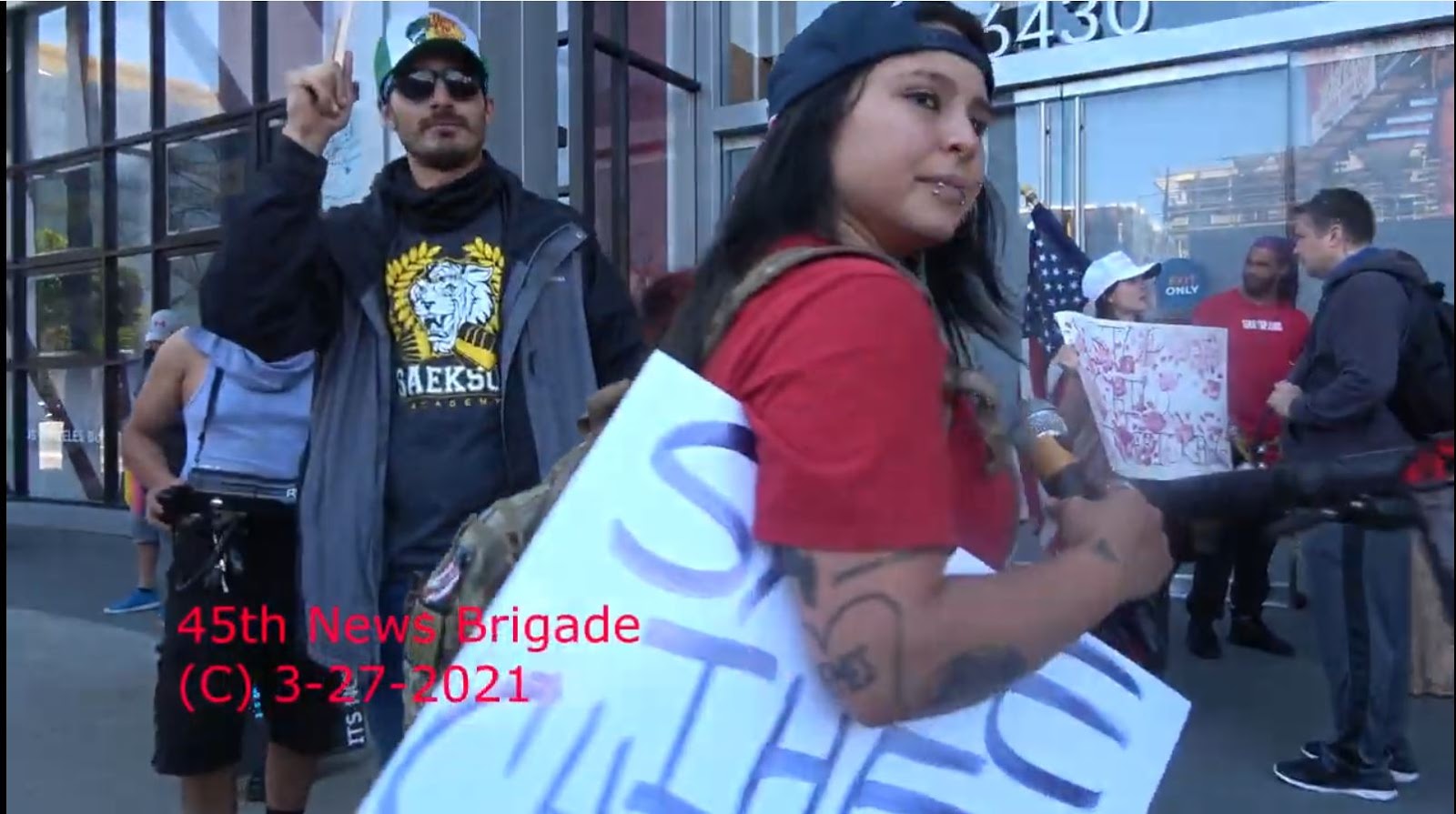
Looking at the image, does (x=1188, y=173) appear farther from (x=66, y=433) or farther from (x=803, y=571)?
(x=66, y=433)

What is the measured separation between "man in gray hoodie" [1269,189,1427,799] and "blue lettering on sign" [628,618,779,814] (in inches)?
19.8

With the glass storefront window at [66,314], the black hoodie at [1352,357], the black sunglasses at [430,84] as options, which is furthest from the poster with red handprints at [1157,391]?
the glass storefront window at [66,314]

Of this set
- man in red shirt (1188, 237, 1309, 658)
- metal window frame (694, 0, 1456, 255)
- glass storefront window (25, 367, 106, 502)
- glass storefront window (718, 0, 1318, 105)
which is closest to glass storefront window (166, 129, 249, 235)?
glass storefront window (25, 367, 106, 502)

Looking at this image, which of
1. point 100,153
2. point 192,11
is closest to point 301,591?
point 192,11

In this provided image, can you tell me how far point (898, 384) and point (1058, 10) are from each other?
587cm

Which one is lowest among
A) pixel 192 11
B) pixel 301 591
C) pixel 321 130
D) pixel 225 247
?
pixel 301 591

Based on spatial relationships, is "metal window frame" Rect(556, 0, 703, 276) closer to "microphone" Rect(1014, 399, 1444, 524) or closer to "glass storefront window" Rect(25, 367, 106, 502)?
"microphone" Rect(1014, 399, 1444, 524)

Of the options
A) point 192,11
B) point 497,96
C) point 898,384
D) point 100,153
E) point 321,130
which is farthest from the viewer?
point 100,153

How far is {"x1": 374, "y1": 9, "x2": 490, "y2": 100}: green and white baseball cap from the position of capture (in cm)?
223

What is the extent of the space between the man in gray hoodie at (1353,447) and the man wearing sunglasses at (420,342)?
1272mm

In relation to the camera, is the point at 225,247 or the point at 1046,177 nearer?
the point at 225,247

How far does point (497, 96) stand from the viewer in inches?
142

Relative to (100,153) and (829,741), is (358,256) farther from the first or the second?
(100,153)

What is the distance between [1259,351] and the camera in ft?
13.8
